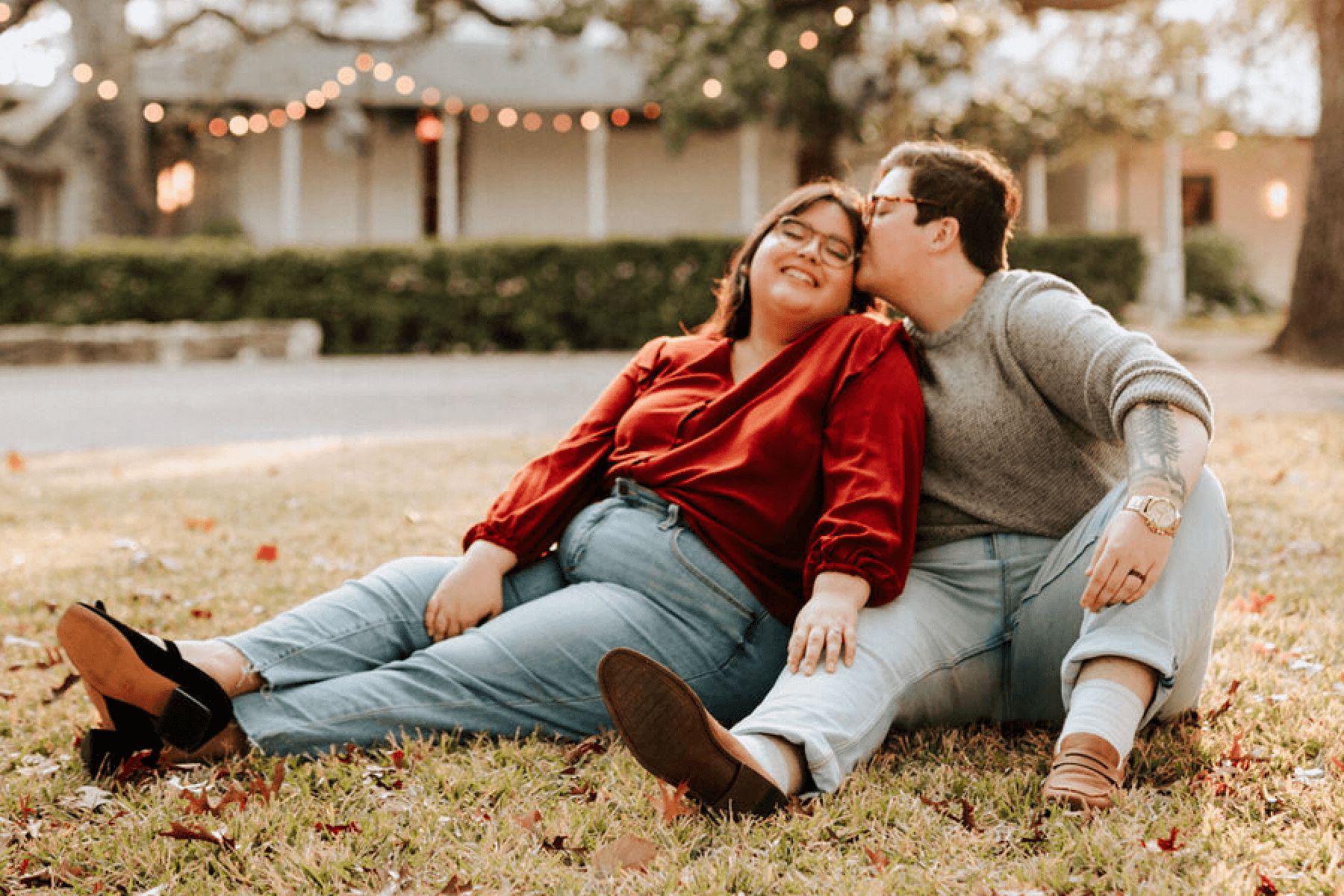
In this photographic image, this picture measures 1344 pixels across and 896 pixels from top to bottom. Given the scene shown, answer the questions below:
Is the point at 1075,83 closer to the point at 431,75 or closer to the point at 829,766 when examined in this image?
the point at 431,75

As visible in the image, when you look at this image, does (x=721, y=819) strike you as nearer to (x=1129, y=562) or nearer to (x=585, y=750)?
(x=585, y=750)

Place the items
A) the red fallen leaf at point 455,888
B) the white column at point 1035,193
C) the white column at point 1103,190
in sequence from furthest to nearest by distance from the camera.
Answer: the white column at point 1103,190 → the white column at point 1035,193 → the red fallen leaf at point 455,888

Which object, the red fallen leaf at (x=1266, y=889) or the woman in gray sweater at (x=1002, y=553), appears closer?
the red fallen leaf at (x=1266, y=889)

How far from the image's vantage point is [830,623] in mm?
2570

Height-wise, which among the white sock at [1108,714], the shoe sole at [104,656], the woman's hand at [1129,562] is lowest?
the white sock at [1108,714]

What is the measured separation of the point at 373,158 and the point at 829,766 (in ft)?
70.1

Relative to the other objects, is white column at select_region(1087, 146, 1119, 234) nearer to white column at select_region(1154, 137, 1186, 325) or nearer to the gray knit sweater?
white column at select_region(1154, 137, 1186, 325)

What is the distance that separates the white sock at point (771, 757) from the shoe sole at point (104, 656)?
122cm

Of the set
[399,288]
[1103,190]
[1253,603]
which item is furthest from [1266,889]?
[1103,190]

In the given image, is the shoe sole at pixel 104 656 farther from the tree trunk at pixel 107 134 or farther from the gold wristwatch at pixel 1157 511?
the tree trunk at pixel 107 134

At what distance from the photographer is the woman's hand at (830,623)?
2.56m

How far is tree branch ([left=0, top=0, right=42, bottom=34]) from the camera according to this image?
18.6 m

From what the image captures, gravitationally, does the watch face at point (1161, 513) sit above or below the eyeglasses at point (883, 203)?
below

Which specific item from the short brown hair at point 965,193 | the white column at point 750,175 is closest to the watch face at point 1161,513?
the short brown hair at point 965,193
